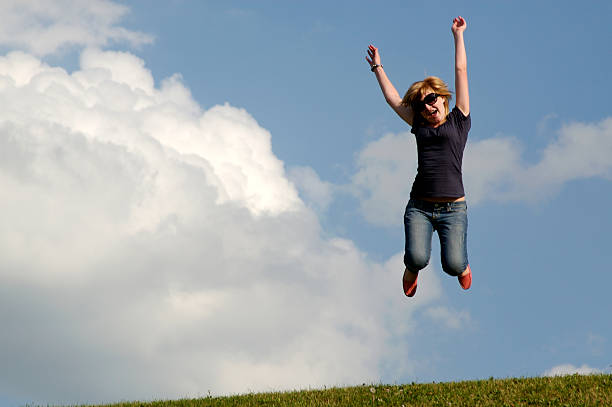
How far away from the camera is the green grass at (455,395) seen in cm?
1331

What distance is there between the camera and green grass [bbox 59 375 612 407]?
1331 cm

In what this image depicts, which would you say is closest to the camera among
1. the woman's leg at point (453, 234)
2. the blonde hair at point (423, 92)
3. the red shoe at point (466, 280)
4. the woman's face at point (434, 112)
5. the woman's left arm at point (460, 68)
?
the woman's left arm at point (460, 68)

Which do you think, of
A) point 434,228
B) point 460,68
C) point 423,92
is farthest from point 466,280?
point 460,68

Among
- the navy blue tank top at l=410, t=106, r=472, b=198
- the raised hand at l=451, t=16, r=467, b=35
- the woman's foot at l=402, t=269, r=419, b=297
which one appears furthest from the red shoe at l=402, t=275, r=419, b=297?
the raised hand at l=451, t=16, r=467, b=35

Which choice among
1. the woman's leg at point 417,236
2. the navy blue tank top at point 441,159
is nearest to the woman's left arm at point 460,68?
the navy blue tank top at point 441,159

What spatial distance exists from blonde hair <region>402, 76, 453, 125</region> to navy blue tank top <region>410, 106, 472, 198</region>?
1.09 feet

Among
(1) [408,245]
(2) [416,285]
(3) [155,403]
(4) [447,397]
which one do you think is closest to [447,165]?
(1) [408,245]

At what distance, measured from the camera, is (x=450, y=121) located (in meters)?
10.5

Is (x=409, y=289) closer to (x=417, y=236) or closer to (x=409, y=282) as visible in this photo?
(x=409, y=282)

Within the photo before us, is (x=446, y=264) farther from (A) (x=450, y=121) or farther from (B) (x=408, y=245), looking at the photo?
(A) (x=450, y=121)

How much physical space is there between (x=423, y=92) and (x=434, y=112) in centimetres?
40

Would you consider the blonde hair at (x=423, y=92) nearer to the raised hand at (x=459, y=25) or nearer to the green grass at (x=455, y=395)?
the raised hand at (x=459, y=25)

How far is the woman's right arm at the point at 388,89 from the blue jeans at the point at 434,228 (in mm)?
1344

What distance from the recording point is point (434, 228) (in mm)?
10562
